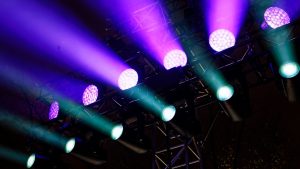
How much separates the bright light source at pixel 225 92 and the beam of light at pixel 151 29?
1.41 ft

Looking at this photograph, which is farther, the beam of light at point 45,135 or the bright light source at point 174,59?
the beam of light at point 45,135

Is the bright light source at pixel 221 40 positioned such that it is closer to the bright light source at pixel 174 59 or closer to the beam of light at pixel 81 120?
the bright light source at pixel 174 59

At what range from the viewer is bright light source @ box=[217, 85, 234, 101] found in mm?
3355

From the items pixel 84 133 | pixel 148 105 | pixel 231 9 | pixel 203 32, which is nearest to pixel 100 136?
pixel 84 133

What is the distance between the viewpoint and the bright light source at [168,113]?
3.69 meters

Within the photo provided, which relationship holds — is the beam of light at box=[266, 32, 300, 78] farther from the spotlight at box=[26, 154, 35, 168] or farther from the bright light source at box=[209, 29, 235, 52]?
the spotlight at box=[26, 154, 35, 168]

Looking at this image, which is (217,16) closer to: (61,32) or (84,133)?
(84,133)

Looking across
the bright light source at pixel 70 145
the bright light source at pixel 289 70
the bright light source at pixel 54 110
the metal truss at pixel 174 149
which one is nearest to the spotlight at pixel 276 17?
the bright light source at pixel 289 70

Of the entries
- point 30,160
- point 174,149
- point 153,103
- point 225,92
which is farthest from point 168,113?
point 30,160

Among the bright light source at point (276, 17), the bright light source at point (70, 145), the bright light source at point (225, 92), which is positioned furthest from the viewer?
the bright light source at point (70, 145)

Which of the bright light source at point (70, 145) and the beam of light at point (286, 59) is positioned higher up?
the beam of light at point (286, 59)

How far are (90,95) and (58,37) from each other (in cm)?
148

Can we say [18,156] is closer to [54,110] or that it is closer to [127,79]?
[54,110]

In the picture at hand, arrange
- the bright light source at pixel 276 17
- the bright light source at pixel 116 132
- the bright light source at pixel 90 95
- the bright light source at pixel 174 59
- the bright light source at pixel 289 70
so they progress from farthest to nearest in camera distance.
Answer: the bright light source at pixel 90 95 < the bright light source at pixel 116 132 < the bright light source at pixel 174 59 < the bright light source at pixel 276 17 < the bright light source at pixel 289 70
